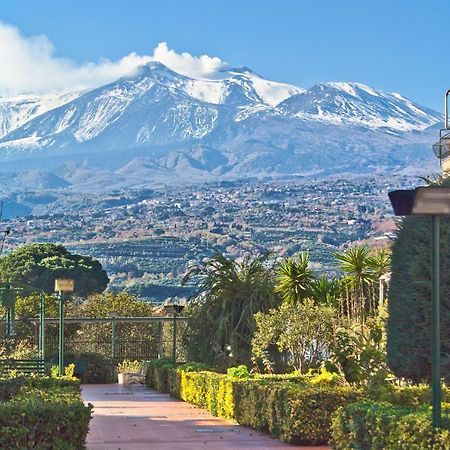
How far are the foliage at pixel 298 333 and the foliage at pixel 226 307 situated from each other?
153 centimetres

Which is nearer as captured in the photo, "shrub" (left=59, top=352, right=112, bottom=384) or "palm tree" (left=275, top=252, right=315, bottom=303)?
"palm tree" (left=275, top=252, right=315, bottom=303)

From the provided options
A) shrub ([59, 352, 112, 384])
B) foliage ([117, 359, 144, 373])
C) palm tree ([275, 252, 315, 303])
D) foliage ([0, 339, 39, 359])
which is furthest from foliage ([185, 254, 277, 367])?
foliage ([117, 359, 144, 373])

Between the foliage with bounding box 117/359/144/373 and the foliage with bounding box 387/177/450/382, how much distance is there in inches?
1142

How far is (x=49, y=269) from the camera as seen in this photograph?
259 ft

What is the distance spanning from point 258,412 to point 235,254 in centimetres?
13446

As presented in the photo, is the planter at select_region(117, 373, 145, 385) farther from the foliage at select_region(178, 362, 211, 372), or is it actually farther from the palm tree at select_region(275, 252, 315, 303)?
the foliage at select_region(178, 362, 211, 372)

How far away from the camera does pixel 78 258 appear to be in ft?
268

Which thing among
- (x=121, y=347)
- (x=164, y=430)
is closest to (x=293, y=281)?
(x=164, y=430)

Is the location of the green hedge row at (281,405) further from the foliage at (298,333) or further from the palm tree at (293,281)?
the palm tree at (293,281)

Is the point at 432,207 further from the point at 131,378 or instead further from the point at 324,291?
the point at 131,378

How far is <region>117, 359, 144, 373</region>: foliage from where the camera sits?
43375mm

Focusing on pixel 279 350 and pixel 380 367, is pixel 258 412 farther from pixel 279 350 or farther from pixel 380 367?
pixel 279 350

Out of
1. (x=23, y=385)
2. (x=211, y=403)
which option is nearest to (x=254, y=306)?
(x=211, y=403)

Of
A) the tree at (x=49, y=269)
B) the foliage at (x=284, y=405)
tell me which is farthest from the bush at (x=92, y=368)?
the tree at (x=49, y=269)
